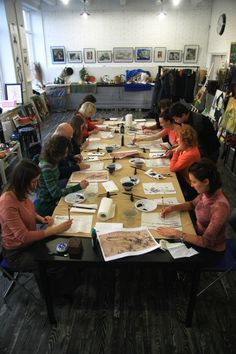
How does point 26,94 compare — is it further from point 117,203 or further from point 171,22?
point 117,203

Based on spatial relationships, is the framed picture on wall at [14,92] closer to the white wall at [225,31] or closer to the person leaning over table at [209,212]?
the white wall at [225,31]

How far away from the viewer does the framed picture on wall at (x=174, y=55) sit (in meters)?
9.52

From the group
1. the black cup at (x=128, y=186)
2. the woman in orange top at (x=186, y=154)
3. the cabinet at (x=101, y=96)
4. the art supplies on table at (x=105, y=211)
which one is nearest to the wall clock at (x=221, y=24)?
the cabinet at (x=101, y=96)

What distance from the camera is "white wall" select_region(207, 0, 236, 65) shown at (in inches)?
275

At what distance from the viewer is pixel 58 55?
973cm

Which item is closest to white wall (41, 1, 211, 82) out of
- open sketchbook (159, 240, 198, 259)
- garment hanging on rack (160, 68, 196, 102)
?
garment hanging on rack (160, 68, 196, 102)

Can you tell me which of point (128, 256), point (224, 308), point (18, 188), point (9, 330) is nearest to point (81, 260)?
point (128, 256)

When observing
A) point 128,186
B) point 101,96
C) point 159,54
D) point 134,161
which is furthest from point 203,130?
point 159,54

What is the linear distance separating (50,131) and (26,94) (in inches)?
49.6

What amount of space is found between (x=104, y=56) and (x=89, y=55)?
0.55m

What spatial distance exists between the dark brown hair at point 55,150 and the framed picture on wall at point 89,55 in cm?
829

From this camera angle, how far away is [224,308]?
2.26 meters

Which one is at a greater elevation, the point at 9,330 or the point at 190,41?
the point at 190,41

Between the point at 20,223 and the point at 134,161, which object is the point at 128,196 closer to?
the point at 134,161
